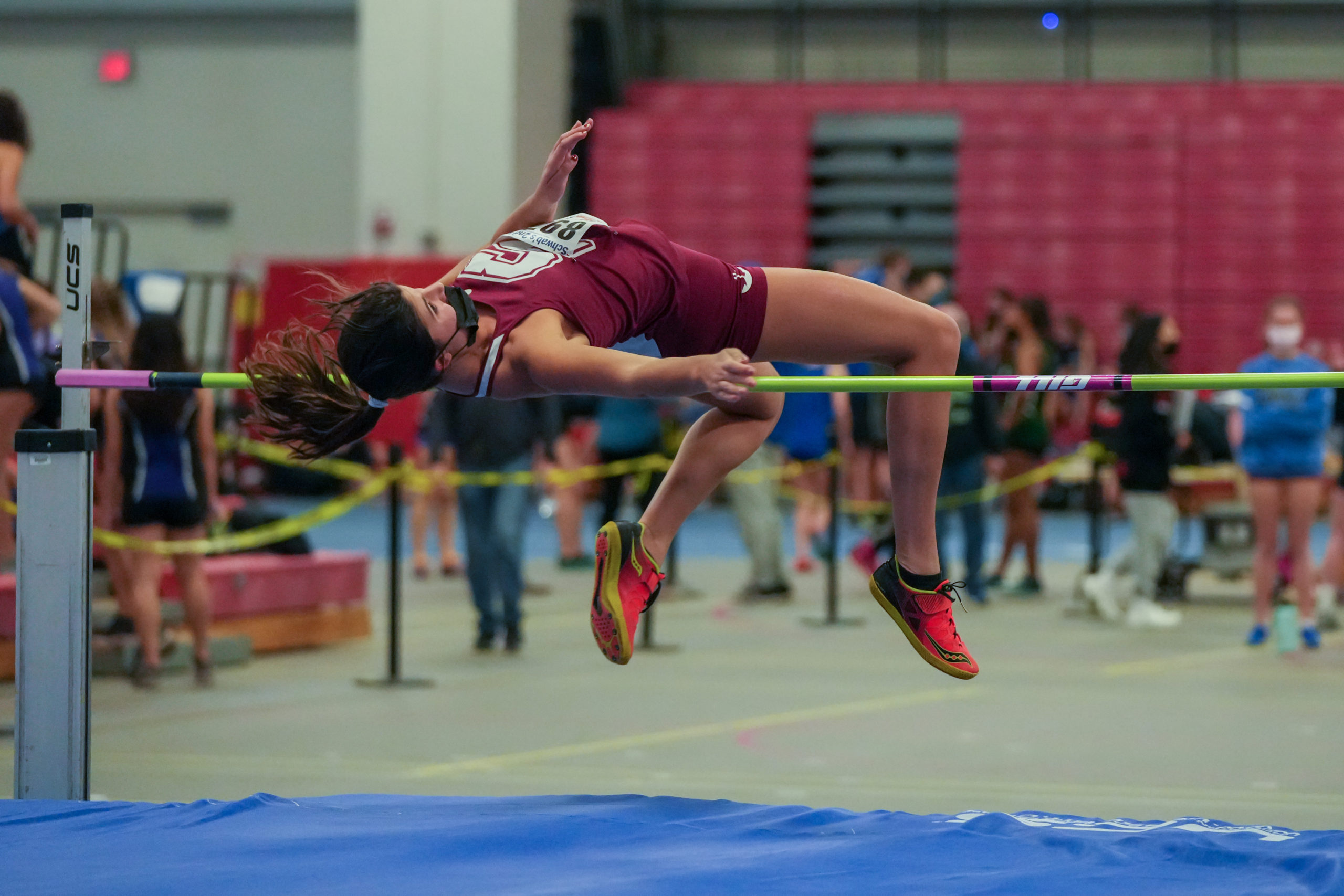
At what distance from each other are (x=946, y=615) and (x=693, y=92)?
13.7 meters

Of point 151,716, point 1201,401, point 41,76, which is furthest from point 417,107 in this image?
point 151,716

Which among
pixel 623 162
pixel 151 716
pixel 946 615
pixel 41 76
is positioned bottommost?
pixel 151 716

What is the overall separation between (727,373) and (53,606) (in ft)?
6.56

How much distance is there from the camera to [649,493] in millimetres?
8953

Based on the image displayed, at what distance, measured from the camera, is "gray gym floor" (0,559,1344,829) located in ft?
15.2

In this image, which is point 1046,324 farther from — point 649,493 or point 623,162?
point 623,162

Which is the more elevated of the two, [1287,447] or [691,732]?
[1287,447]

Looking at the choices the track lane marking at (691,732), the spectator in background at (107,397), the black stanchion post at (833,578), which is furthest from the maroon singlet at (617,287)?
the black stanchion post at (833,578)

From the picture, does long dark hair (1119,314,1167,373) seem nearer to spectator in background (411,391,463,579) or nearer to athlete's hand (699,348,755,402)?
spectator in background (411,391,463,579)

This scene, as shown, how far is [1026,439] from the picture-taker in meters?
9.38

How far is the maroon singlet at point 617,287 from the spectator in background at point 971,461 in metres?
5.19

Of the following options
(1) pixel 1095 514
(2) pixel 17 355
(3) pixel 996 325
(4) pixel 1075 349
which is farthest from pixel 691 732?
(4) pixel 1075 349

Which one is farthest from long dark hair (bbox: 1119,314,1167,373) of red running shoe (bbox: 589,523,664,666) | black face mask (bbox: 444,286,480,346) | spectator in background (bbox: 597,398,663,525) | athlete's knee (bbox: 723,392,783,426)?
black face mask (bbox: 444,286,480,346)

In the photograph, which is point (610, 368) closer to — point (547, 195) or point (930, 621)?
point (547, 195)
